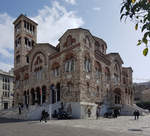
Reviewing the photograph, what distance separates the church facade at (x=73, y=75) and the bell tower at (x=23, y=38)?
10.3 inches

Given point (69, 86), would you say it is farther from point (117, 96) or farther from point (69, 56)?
point (117, 96)

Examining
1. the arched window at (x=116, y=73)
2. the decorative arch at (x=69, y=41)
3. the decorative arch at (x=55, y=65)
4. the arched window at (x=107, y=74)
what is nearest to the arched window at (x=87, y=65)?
the decorative arch at (x=69, y=41)

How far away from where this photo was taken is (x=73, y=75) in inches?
1121

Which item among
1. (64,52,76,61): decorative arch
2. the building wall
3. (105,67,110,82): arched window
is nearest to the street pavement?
(64,52,76,61): decorative arch

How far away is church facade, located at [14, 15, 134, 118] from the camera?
92.8 feet

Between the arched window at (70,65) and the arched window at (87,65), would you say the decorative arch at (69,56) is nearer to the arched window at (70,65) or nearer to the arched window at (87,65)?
the arched window at (70,65)

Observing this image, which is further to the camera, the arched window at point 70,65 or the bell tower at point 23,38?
the bell tower at point 23,38

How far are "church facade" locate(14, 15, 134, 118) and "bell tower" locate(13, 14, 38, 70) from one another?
262 mm

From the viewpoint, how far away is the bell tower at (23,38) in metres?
46.7

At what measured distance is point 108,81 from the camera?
3759 centimetres

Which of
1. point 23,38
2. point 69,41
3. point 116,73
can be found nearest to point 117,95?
point 116,73

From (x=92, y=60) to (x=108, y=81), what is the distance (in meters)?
8.65

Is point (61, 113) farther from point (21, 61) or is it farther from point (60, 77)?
point (21, 61)

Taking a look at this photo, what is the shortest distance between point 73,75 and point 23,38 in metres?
24.8
